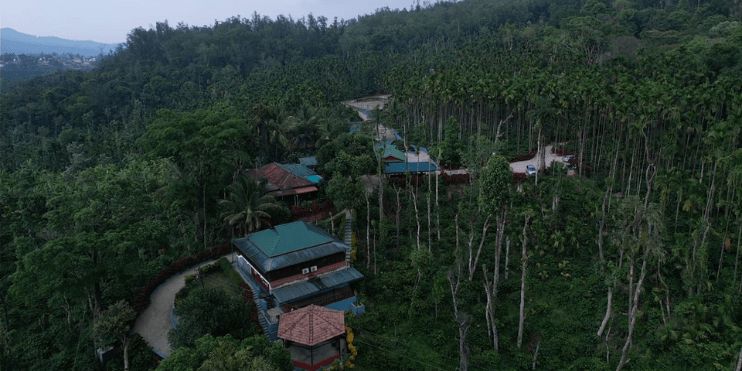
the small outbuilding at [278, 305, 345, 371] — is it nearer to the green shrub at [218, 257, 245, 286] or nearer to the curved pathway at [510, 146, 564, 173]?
the green shrub at [218, 257, 245, 286]

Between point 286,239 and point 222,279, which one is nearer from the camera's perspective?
point 286,239

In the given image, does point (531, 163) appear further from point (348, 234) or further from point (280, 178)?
point (280, 178)

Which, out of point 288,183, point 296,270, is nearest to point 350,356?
point 296,270

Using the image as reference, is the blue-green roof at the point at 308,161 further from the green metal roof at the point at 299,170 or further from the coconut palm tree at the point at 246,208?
the coconut palm tree at the point at 246,208

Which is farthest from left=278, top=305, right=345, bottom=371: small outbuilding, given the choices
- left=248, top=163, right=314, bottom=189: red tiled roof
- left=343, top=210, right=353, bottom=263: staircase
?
left=248, top=163, right=314, bottom=189: red tiled roof

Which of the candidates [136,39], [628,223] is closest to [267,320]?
[628,223]

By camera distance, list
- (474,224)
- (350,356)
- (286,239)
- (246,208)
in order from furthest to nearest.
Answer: (246,208) < (474,224) < (286,239) < (350,356)

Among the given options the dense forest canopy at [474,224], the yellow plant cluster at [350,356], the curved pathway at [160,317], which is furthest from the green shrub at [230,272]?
the yellow plant cluster at [350,356]
